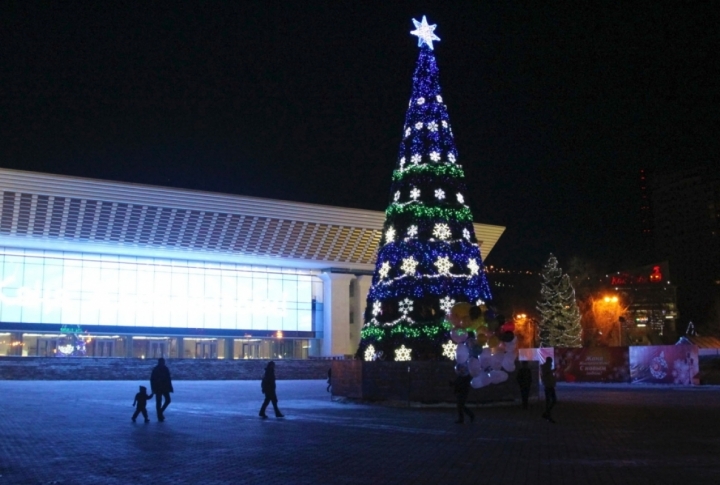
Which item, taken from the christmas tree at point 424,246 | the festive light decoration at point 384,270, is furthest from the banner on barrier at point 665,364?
the festive light decoration at point 384,270

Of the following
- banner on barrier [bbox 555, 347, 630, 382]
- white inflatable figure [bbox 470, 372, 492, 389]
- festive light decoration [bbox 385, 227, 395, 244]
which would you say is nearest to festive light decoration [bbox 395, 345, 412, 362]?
festive light decoration [bbox 385, 227, 395, 244]

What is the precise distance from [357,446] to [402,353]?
34.1 ft

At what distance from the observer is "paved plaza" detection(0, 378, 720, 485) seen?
345 inches

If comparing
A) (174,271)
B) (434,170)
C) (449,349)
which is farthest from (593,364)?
(174,271)

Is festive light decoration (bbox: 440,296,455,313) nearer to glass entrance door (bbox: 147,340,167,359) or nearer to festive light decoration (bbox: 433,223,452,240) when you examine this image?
festive light decoration (bbox: 433,223,452,240)

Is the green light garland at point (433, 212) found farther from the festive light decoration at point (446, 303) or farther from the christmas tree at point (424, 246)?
the festive light decoration at point (446, 303)

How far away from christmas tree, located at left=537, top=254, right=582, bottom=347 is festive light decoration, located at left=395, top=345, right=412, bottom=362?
32817 mm

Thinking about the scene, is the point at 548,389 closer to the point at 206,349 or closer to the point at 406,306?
the point at 406,306

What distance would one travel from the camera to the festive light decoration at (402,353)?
71.3 ft

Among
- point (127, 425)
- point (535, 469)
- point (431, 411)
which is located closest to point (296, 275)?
point (431, 411)

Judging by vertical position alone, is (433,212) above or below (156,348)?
above

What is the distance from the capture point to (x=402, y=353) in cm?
2183

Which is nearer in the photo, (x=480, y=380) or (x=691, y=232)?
(x=480, y=380)

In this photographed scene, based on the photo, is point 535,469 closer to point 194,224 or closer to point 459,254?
point 459,254
